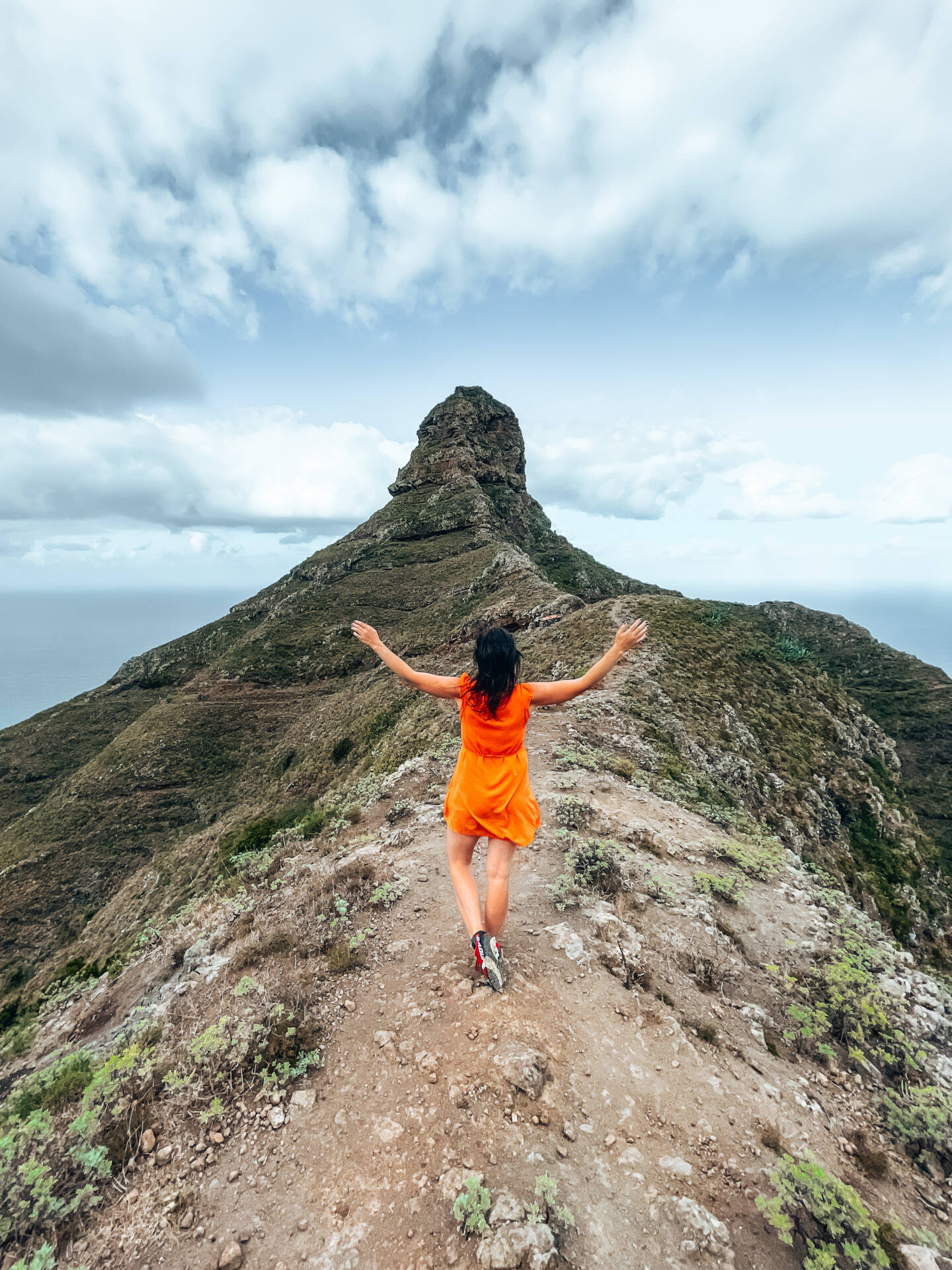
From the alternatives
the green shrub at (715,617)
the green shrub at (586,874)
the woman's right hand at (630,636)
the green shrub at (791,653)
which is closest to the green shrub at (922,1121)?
the green shrub at (586,874)

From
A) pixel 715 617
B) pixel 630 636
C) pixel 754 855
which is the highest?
pixel 630 636

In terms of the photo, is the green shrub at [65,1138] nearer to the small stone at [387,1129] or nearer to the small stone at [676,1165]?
the small stone at [387,1129]

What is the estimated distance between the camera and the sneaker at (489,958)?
15.5ft

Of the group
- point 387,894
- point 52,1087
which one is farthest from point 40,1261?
point 387,894

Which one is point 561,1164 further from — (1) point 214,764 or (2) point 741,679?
(1) point 214,764

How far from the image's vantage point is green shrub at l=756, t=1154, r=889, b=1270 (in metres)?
3.06

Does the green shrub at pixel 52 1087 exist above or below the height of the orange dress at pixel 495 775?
below

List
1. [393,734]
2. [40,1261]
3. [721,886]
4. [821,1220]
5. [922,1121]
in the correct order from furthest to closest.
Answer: [393,734] < [721,886] < [922,1121] < [821,1220] < [40,1261]

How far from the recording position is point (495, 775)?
4758 mm

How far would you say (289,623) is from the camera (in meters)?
55.1

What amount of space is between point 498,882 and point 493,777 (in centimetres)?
103

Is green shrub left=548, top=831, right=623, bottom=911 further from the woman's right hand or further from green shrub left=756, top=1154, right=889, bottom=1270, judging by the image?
the woman's right hand

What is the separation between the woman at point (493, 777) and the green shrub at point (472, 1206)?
5.09 feet

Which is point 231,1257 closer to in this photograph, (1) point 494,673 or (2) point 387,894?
(2) point 387,894
